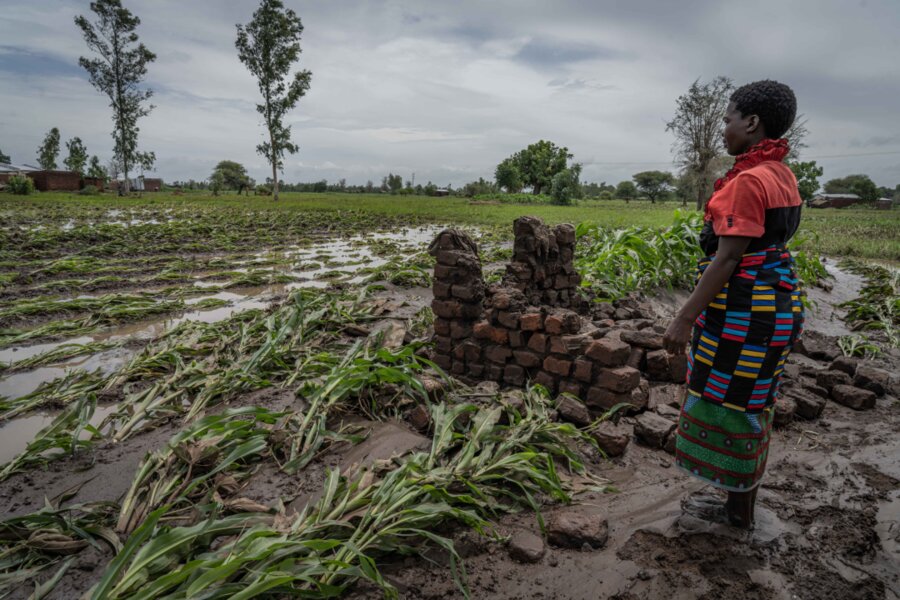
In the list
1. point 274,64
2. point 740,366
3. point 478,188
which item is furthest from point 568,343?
point 478,188

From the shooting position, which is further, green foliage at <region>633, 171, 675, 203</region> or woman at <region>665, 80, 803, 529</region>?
green foliage at <region>633, 171, 675, 203</region>

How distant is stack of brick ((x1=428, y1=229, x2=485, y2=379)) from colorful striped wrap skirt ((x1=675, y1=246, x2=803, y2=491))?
1.79 meters

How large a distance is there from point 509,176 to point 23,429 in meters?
59.4

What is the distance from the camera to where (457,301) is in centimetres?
364

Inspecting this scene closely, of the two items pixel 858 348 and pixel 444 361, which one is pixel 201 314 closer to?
pixel 444 361

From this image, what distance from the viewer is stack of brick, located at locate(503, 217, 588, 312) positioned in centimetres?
422

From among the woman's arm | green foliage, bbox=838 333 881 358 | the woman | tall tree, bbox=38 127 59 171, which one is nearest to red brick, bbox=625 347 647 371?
the woman

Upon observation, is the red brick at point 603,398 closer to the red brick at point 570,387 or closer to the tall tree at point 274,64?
the red brick at point 570,387

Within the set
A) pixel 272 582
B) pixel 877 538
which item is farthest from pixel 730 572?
pixel 272 582

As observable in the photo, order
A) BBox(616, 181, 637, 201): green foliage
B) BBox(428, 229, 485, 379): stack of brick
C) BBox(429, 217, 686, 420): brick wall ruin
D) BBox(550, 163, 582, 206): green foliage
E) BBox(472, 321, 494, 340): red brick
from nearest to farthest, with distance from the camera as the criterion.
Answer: BBox(429, 217, 686, 420): brick wall ruin → BBox(472, 321, 494, 340): red brick → BBox(428, 229, 485, 379): stack of brick → BBox(550, 163, 582, 206): green foliage → BBox(616, 181, 637, 201): green foliage

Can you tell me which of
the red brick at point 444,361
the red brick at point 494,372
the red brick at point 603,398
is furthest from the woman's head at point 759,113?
the red brick at point 444,361

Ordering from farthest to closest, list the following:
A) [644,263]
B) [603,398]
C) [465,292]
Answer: [644,263] → [465,292] → [603,398]

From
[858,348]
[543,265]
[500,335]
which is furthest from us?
[858,348]

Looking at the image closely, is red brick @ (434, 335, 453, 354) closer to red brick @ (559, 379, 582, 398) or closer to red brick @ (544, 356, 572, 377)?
red brick @ (544, 356, 572, 377)
